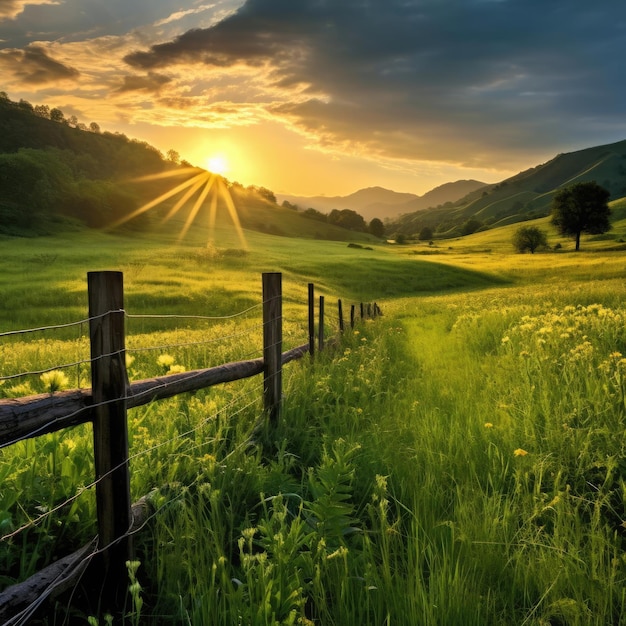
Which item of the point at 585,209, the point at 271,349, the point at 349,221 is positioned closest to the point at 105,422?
the point at 271,349

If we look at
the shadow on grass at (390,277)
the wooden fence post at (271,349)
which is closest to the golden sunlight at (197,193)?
the shadow on grass at (390,277)

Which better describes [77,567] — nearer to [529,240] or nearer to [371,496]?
[371,496]

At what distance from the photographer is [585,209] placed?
76688mm

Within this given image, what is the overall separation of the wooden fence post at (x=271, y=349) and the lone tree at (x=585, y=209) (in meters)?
82.6

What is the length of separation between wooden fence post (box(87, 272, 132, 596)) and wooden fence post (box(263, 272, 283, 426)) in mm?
2514

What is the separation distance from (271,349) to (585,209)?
85310mm

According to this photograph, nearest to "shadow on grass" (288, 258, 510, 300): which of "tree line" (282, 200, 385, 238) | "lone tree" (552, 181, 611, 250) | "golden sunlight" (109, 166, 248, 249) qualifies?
"lone tree" (552, 181, 611, 250)

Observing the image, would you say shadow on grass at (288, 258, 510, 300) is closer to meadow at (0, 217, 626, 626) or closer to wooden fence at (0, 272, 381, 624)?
meadow at (0, 217, 626, 626)

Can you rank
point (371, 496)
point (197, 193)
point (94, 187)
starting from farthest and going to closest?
point (197, 193)
point (94, 187)
point (371, 496)

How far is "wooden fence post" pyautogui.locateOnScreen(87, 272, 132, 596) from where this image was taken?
103 inches

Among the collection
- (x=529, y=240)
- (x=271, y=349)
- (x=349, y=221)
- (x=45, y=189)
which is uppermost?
(x=349, y=221)

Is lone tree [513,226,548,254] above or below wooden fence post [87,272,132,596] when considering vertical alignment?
above

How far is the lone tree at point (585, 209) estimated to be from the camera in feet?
252

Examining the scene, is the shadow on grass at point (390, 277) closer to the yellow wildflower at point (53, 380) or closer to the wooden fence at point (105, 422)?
the wooden fence at point (105, 422)
